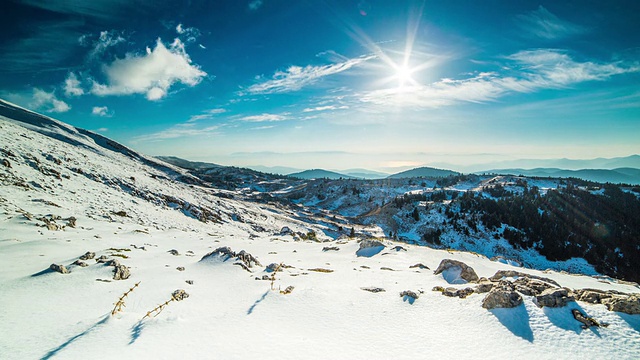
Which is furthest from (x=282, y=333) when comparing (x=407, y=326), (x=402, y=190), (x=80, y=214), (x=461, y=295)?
(x=402, y=190)

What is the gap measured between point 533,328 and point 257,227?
5071 centimetres

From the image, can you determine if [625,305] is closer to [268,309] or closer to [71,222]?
[268,309]

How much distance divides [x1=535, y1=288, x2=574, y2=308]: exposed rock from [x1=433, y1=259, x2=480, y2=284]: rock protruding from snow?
242 inches

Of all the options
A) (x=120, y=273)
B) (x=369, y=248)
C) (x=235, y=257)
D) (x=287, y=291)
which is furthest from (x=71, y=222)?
(x=369, y=248)

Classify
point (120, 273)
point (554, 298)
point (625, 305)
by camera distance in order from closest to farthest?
point (625, 305) → point (554, 298) → point (120, 273)

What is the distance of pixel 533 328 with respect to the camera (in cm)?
830

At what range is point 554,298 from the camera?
30.0 ft

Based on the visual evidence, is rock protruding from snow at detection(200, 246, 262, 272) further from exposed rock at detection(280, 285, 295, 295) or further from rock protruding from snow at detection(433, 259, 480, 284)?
rock protruding from snow at detection(433, 259, 480, 284)

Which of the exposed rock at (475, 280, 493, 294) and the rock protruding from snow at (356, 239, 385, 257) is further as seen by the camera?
the rock protruding from snow at (356, 239, 385, 257)

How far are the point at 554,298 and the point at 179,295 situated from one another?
14280 mm

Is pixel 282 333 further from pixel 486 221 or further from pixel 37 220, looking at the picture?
pixel 486 221

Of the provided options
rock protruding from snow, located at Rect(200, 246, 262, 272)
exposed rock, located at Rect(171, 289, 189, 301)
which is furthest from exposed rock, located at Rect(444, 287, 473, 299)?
exposed rock, located at Rect(171, 289, 189, 301)

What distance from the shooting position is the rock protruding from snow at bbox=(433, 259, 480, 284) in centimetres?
1555

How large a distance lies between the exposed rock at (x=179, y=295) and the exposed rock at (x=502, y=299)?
12.0 m
